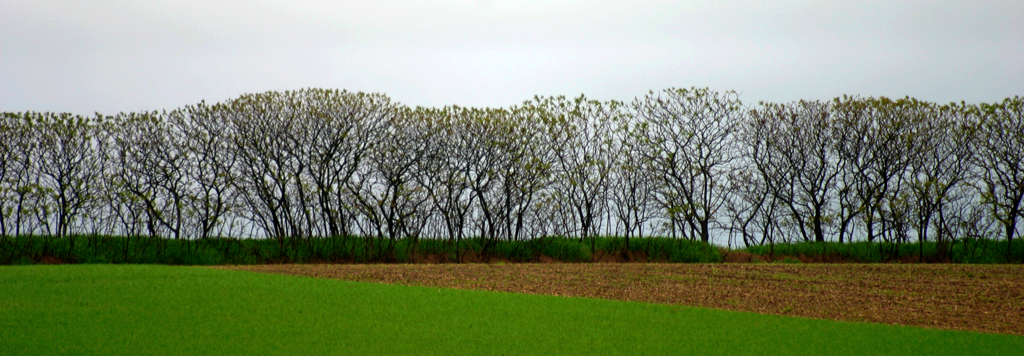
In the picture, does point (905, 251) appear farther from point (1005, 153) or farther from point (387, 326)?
point (387, 326)

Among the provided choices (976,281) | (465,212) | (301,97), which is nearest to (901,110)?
(976,281)

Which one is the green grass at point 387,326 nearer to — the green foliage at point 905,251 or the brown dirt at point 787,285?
the brown dirt at point 787,285

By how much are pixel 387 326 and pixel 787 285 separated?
6.52 metres

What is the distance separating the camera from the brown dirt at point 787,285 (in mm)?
8758

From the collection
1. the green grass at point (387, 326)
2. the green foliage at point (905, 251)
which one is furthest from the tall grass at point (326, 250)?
the green grass at point (387, 326)

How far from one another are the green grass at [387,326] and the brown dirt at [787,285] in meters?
0.93

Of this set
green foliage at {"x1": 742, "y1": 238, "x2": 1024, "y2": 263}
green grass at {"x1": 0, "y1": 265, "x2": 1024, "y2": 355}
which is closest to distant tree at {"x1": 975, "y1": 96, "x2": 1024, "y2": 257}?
green foliage at {"x1": 742, "y1": 238, "x2": 1024, "y2": 263}

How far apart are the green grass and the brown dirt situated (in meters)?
0.93

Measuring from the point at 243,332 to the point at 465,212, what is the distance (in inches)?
536

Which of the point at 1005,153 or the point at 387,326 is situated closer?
the point at 387,326

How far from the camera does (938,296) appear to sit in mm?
9938

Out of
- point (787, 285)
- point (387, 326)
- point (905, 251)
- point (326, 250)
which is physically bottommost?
point (387, 326)

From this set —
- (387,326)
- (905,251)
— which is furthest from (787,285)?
(905,251)

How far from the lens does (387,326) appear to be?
22.9 feet
